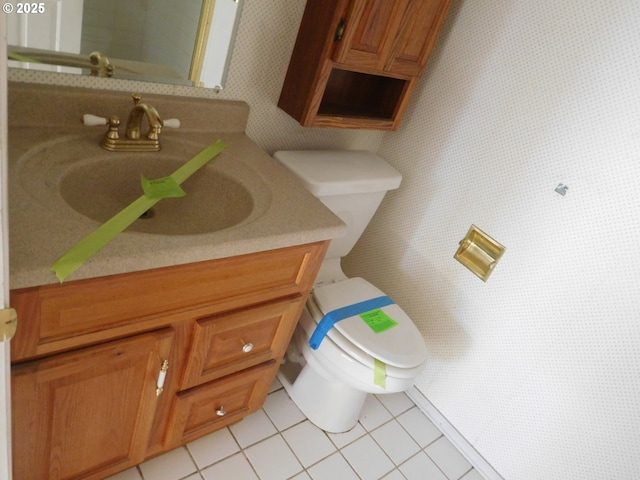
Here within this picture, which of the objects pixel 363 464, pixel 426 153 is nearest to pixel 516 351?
pixel 363 464

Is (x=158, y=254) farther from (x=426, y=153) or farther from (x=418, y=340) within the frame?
(x=426, y=153)

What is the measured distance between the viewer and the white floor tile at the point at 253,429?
1477mm

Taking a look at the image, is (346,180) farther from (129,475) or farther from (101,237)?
(129,475)

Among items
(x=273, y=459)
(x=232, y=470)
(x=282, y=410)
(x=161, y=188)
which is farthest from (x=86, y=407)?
(x=282, y=410)

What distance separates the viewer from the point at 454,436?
1.75m

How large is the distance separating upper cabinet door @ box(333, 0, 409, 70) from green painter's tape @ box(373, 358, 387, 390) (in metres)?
0.87

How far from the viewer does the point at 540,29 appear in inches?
51.8

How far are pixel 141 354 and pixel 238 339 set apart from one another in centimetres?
27

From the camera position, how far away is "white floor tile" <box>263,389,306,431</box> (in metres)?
1.58

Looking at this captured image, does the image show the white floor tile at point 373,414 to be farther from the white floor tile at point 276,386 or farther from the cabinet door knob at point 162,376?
the cabinet door knob at point 162,376

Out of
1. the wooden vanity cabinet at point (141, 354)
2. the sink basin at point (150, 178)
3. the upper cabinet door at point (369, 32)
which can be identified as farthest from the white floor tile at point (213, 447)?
the upper cabinet door at point (369, 32)

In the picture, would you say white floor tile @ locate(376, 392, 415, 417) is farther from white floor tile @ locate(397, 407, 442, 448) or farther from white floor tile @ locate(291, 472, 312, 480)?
white floor tile @ locate(291, 472, 312, 480)

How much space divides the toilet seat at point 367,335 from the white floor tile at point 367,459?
16.2 inches

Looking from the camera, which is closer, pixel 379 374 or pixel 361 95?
pixel 379 374
